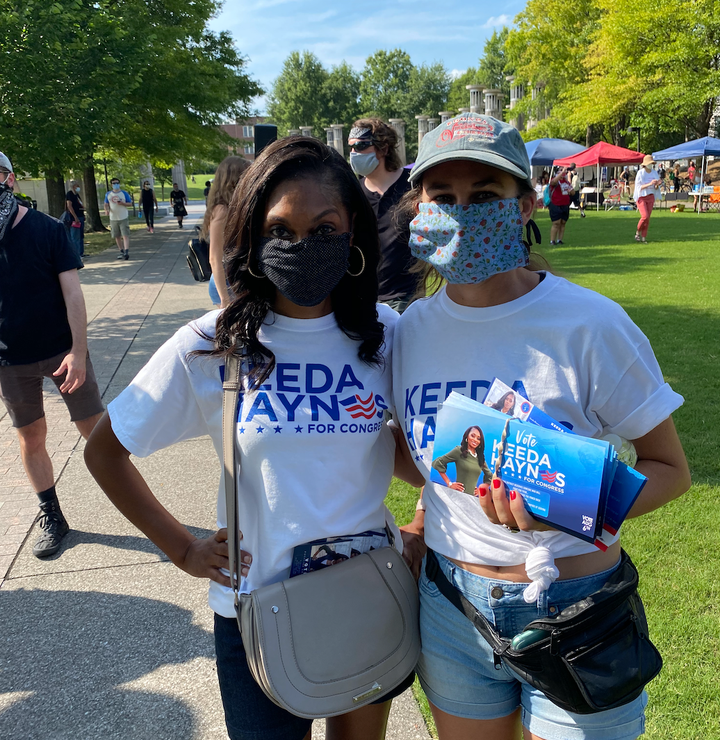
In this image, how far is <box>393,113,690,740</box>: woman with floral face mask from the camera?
1.51 metres

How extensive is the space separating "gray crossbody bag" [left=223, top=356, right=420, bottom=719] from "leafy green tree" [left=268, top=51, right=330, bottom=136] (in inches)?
3379

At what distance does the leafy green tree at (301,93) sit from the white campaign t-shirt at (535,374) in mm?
85676

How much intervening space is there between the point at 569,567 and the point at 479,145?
1017mm

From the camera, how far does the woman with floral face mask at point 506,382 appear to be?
1515 mm

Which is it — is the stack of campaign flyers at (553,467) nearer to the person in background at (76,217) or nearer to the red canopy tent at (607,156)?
the person in background at (76,217)

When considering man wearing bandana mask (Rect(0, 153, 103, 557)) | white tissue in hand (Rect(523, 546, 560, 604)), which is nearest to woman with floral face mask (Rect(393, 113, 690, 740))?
white tissue in hand (Rect(523, 546, 560, 604))

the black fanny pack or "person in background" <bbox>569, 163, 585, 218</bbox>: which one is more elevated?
"person in background" <bbox>569, 163, 585, 218</bbox>

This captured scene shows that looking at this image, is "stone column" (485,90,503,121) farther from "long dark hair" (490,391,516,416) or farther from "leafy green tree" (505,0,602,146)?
"long dark hair" (490,391,516,416)

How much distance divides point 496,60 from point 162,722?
10340cm

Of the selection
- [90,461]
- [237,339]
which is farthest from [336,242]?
[90,461]

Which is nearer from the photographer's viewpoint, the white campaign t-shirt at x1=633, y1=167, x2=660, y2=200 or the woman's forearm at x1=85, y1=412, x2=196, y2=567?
the woman's forearm at x1=85, y1=412, x2=196, y2=567

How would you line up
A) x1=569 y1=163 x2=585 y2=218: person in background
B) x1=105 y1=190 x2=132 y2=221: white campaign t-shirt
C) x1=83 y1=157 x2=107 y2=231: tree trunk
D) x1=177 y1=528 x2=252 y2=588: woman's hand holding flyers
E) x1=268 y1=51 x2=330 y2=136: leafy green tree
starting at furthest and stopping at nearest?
1. x1=268 y1=51 x2=330 y2=136: leafy green tree
2. x1=569 y1=163 x2=585 y2=218: person in background
3. x1=83 y1=157 x2=107 y2=231: tree trunk
4. x1=105 y1=190 x2=132 y2=221: white campaign t-shirt
5. x1=177 y1=528 x2=252 y2=588: woman's hand holding flyers

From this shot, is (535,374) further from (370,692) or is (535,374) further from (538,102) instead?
(538,102)

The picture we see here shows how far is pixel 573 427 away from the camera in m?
1.56
